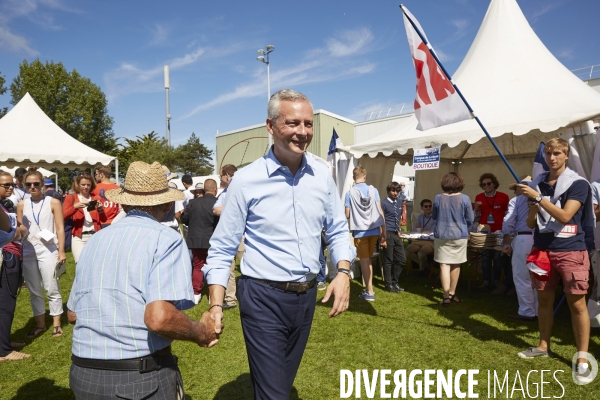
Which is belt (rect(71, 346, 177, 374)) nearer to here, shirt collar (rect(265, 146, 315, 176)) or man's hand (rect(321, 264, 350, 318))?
man's hand (rect(321, 264, 350, 318))

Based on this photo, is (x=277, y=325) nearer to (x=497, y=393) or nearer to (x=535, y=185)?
(x=497, y=393)

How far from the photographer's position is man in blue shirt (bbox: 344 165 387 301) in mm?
6465

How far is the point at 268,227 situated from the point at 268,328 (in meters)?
0.54

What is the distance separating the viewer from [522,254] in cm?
529

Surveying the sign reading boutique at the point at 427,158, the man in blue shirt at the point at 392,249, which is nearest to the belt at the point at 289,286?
the sign reading boutique at the point at 427,158

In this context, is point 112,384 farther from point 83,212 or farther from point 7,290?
point 83,212

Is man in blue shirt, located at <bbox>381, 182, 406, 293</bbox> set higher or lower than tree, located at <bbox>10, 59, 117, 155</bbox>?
lower

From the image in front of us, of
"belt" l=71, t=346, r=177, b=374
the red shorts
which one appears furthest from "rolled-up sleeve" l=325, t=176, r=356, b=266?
the red shorts

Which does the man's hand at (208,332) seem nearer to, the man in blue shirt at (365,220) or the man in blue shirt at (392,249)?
the man in blue shirt at (365,220)

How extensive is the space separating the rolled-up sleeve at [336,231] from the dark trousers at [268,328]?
353mm

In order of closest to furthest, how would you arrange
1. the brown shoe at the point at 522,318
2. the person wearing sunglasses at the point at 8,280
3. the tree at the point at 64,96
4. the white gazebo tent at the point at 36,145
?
1. the person wearing sunglasses at the point at 8,280
2. the brown shoe at the point at 522,318
3. the white gazebo tent at the point at 36,145
4. the tree at the point at 64,96

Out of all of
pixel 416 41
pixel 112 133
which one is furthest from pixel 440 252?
pixel 112 133

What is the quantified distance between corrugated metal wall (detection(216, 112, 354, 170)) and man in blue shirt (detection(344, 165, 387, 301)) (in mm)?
25627

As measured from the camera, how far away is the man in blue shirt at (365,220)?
6.46m
